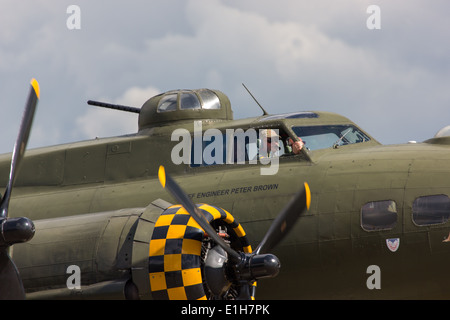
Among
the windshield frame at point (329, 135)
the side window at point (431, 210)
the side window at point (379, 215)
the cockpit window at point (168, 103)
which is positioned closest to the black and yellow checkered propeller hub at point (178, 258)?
the side window at point (379, 215)

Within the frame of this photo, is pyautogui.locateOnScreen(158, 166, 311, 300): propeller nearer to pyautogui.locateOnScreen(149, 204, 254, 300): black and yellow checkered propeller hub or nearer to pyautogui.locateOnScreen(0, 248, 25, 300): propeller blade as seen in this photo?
pyautogui.locateOnScreen(149, 204, 254, 300): black and yellow checkered propeller hub

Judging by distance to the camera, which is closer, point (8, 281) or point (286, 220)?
point (8, 281)

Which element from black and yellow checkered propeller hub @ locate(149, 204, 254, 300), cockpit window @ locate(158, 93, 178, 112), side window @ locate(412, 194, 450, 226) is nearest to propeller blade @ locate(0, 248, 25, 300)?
black and yellow checkered propeller hub @ locate(149, 204, 254, 300)

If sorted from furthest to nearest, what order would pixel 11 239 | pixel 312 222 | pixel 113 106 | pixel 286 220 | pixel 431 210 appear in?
pixel 113 106 < pixel 312 222 < pixel 431 210 < pixel 286 220 < pixel 11 239

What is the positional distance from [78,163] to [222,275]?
18.2 ft

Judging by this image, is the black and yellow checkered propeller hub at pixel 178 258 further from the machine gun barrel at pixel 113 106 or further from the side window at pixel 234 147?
the machine gun barrel at pixel 113 106

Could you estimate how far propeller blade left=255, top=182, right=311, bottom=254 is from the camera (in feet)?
→ 40.3

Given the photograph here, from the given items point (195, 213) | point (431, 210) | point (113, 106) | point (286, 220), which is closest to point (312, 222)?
point (286, 220)

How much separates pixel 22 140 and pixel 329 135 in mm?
6098

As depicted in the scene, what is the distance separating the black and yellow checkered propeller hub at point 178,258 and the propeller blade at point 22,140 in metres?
2.45

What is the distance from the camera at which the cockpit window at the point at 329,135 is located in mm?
14867

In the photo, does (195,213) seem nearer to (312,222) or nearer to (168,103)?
(312,222)

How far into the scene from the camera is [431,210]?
41.2ft

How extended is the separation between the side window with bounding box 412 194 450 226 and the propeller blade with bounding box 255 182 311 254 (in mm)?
1903
